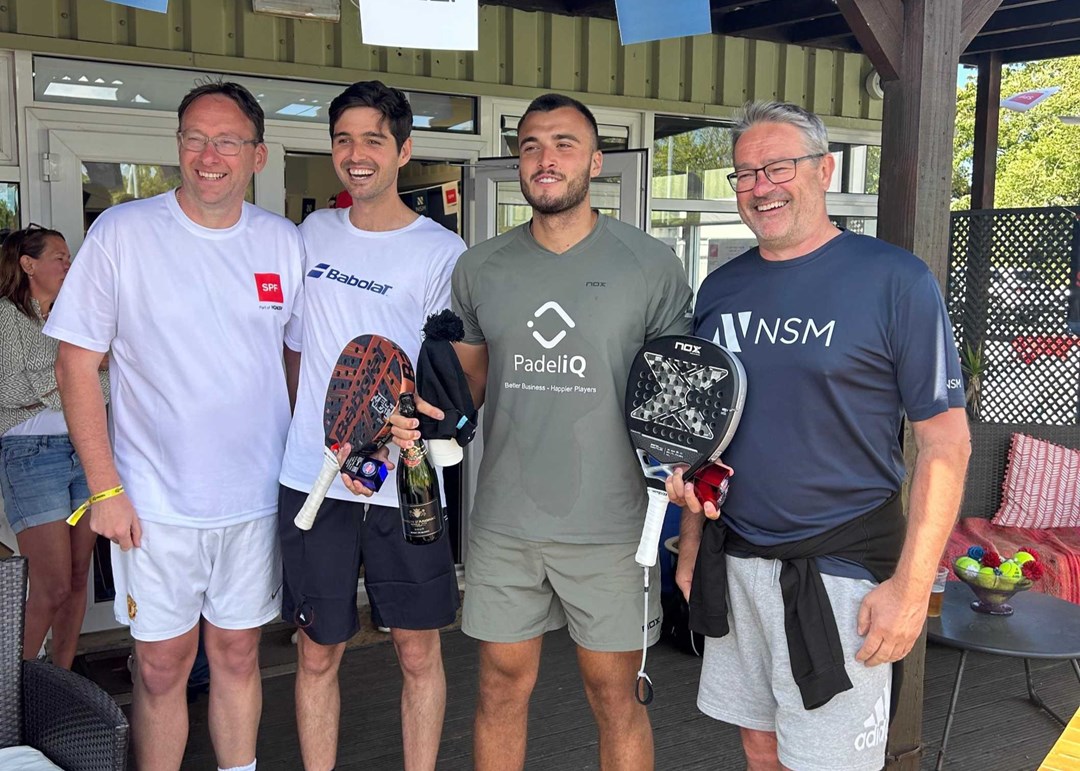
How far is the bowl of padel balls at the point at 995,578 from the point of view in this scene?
333cm

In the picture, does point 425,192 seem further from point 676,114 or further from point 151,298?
point 151,298

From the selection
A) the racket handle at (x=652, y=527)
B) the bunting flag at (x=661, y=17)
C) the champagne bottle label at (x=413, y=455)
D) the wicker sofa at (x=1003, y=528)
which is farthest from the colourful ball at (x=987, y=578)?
the champagne bottle label at (x=413, y=455)

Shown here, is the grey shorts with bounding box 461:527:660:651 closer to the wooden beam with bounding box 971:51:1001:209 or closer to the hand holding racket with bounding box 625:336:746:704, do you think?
the hand holding racket with bounding box 625:336:746:704

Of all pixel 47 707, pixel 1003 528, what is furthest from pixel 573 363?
pixel 1003 528

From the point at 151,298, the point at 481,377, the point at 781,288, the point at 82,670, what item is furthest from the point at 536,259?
the point at 82,670

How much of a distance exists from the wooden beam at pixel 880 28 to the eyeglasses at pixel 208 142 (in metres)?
1.52

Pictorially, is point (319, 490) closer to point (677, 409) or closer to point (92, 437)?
point (92, 437)

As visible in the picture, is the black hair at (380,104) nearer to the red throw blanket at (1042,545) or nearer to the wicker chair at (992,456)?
the red throw blanket at (1042,545)

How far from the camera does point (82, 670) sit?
3.82 metres

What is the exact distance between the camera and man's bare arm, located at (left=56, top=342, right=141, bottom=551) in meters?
2.25

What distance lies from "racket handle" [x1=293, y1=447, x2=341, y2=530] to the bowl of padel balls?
2309mm

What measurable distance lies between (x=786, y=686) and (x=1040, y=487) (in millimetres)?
3491

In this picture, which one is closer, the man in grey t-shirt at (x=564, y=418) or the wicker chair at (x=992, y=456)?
the man in grey t-shirt at (x=564, y=418)

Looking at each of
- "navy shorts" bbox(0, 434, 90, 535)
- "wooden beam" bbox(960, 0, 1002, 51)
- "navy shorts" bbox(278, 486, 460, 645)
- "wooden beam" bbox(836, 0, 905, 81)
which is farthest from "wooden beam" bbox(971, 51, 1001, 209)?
"navy shorts" bbox(0, 434, 90, 535)
